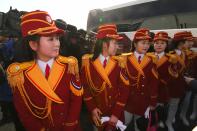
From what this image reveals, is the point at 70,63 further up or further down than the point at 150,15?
further down

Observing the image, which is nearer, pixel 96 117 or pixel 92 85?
pixel 96 117

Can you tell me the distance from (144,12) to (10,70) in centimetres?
783

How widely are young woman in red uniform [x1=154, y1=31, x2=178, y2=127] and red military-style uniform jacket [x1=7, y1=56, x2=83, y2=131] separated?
2.57 m

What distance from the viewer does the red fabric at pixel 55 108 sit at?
2.66 m

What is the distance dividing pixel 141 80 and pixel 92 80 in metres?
0.98

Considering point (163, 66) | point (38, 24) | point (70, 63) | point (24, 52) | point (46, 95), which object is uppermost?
point (38, 24)

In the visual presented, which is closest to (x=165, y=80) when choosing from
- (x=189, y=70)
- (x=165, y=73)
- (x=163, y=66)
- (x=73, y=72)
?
(x=165, y=73)

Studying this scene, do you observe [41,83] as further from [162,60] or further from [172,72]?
[172,72]

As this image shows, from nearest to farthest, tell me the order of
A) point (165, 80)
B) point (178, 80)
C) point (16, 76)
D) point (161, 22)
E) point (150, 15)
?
point (16, 76)
point (165, 80)
point (178, 80)
point (161, 22)
point (150, 15)

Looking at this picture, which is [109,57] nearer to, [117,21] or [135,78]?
[135,78]

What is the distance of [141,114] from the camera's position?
13.9ft

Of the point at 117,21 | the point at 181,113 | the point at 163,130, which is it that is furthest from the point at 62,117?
the point at 117,21

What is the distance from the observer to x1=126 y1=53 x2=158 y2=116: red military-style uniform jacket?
421 centimetres

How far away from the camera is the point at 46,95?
2.63m
